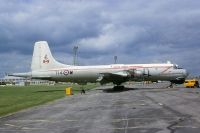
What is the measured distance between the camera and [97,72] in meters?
60.3

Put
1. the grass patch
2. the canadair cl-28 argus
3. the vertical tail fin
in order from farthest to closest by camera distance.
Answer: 1. the vertical tail fin
2. the canadair cl-28 argus
3. the grass patch

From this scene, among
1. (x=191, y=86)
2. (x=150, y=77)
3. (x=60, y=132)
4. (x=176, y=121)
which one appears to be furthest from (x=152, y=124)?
(x=191, y=86)

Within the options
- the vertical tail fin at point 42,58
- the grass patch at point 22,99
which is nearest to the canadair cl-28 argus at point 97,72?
the vertical tail fin at point 42,58

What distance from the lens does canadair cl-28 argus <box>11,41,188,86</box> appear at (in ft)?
191

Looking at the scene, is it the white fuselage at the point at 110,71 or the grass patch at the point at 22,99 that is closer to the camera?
the grass patch at the point at 22,99

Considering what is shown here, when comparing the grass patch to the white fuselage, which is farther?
the white fuselage

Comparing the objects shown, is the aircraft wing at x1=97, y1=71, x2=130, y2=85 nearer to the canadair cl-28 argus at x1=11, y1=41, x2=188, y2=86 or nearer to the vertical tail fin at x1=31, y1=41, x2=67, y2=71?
the canadair cl-28 argus at x1=11, y1=41, x2=188, y2=86

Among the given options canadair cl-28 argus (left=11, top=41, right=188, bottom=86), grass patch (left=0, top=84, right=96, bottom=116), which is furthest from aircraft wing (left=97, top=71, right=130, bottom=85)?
grass patch (left=0, top=84, right=96, bottom=116)

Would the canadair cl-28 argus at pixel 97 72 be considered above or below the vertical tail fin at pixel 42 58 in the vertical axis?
below

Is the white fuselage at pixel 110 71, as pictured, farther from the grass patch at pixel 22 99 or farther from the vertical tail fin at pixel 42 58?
the grass patch at pixel 22 99

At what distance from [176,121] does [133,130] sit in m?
3.20

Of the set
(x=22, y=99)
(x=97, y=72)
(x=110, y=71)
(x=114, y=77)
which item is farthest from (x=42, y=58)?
(x=22, y=99)

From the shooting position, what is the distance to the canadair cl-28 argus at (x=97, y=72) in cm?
5828

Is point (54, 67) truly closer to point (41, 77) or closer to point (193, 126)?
point (41, 77)
